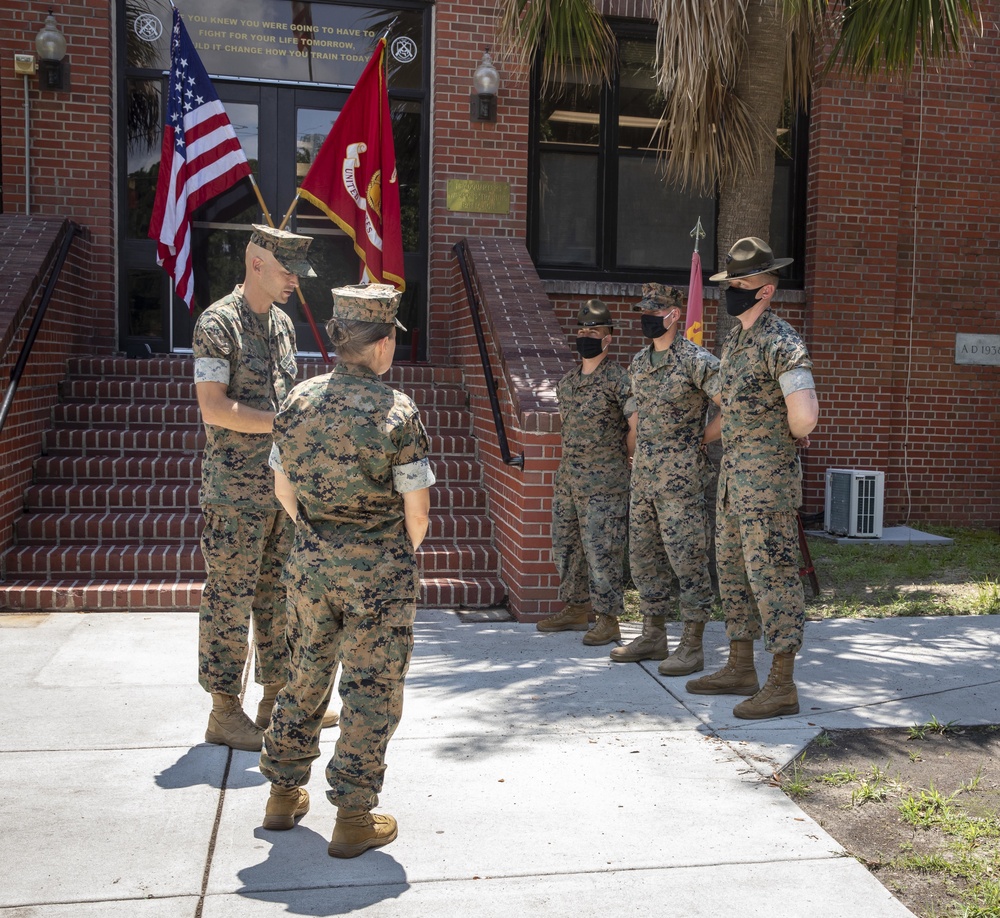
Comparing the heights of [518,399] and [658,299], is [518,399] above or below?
below

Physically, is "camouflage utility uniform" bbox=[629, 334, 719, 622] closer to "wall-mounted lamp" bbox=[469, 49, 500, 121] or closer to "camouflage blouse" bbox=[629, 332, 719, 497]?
"camouflage blouse" bbox=[629, 332, 719, 497]

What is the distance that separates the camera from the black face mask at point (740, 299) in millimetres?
5035

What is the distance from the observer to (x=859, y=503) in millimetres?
10070

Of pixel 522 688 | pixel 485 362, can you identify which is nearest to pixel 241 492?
pixel 522 688

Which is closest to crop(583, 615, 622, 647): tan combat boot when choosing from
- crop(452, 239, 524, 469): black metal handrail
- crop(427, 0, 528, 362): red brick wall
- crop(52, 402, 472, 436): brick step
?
crop(452, 239, 524, 469): black metal handrail

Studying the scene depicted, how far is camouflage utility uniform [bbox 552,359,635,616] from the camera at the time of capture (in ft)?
20.2

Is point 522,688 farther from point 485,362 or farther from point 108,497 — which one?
point 108,497

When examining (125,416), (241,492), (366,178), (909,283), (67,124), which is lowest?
(241,492)

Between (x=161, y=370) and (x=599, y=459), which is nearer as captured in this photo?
(x=599, y=459)

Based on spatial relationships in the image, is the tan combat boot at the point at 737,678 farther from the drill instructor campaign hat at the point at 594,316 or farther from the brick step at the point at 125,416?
the brick step at the point at 125,416

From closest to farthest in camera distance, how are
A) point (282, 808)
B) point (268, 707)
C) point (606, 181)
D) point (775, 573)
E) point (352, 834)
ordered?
point (352, 834)
point (282, 808)
point (268, 707)
point (775, 573)
point (606, 181)

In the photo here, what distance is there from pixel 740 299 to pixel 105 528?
15.2 feet

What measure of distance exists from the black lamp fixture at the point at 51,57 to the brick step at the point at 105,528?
3.93 meters

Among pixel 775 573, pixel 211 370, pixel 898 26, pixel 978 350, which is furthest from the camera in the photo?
pixel 978 350
